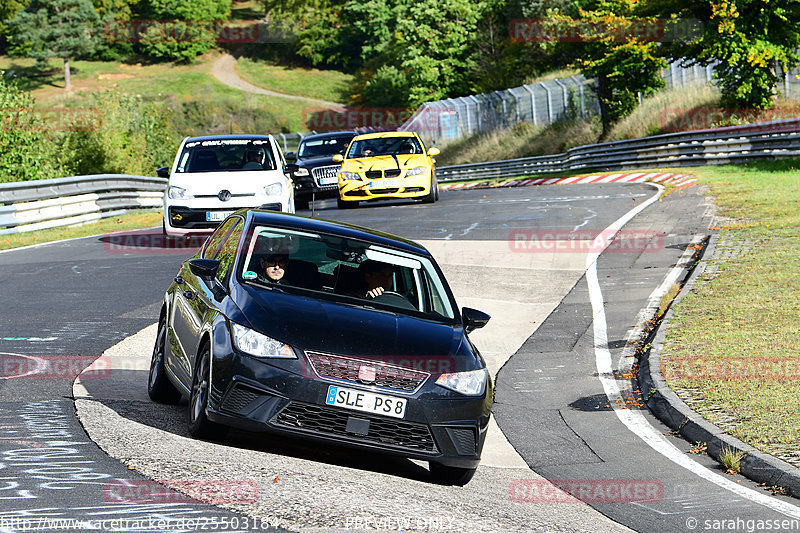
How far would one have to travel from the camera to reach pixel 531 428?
9.14 m

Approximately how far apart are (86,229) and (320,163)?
7120 millimetres

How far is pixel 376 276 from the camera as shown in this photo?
25.5 ft

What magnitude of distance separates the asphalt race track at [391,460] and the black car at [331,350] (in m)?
0.28

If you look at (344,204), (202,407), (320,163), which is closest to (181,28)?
(320,163)

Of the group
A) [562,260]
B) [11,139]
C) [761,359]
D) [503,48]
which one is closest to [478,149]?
[503,48]

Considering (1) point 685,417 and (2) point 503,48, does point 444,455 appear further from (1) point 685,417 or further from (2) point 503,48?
(2) point 503,48

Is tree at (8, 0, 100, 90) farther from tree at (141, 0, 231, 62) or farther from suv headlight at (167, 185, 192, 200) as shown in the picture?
suv headlight at (167, 185, 192, 200)

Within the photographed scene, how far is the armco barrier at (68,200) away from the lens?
2217 centimetres

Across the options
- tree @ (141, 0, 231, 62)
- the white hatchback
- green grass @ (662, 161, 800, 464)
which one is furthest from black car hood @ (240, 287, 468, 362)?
tree @ (141, 0, 231, 62)

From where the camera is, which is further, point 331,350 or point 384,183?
point 384,183

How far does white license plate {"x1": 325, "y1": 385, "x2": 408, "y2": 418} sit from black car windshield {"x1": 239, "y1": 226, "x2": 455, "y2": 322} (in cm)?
106

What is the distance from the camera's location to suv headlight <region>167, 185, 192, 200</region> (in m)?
17.8

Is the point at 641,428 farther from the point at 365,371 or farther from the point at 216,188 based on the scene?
the point at 216,188

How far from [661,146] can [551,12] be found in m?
8.63
